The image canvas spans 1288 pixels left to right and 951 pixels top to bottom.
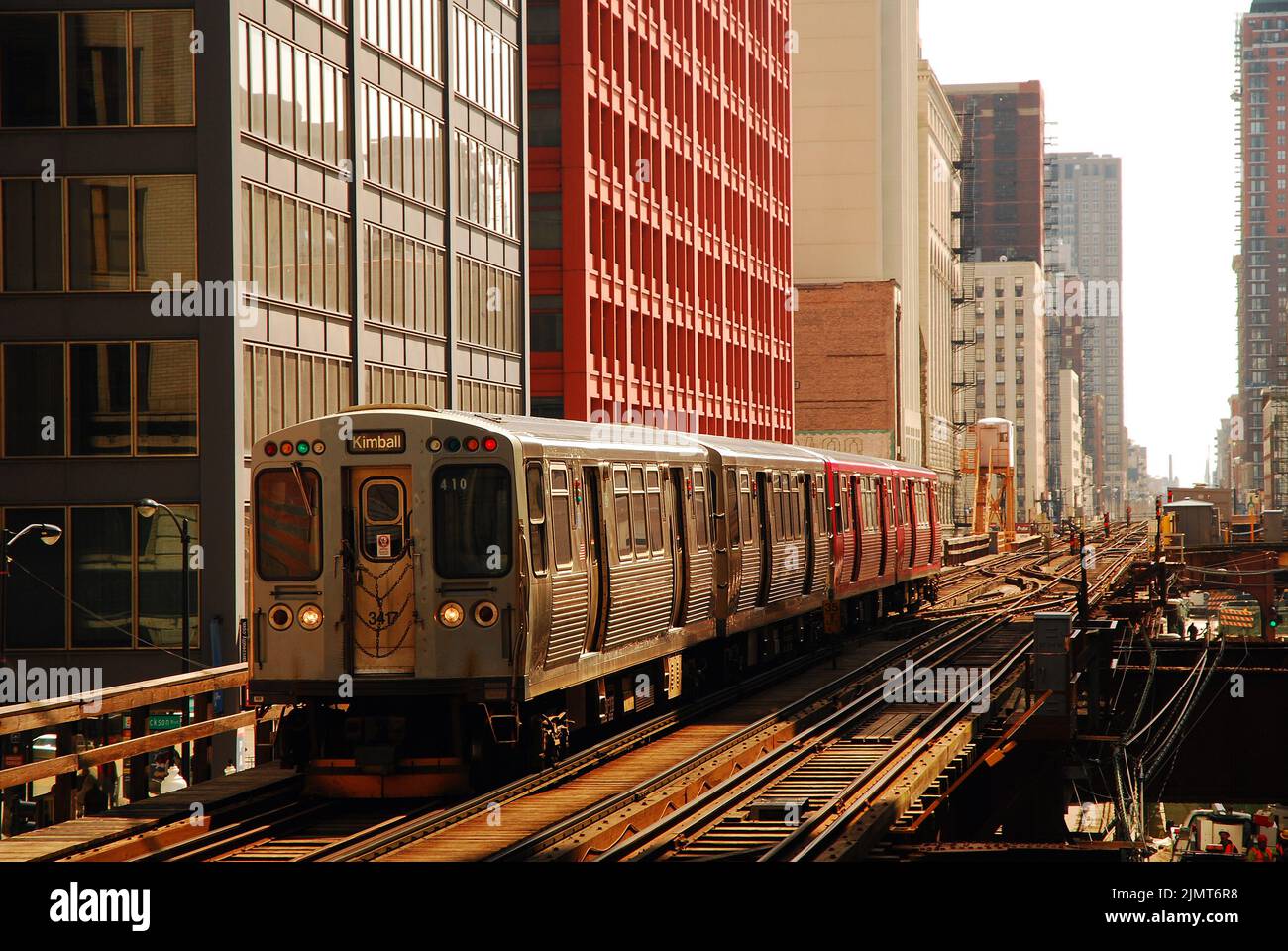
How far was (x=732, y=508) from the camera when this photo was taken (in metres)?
23.4

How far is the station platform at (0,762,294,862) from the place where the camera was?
41.9 feet

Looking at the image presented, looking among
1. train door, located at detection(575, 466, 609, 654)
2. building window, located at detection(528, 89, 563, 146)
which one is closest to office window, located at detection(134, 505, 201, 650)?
train door, located at detection(575, 466, 609, 654)

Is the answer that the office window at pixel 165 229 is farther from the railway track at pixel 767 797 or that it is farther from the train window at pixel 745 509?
the railway track at pixel 767 797

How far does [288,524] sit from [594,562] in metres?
3.51

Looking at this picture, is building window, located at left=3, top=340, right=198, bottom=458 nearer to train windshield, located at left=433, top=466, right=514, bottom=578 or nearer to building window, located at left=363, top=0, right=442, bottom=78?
building window, located at left=363, top=0, right=442, bottom=78

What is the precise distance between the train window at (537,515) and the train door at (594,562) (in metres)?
1.43

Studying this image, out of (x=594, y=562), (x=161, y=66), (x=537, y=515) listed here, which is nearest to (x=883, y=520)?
(x=161, y=66)

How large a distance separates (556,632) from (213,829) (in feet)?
12.3

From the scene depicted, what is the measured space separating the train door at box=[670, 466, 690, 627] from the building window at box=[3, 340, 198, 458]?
15.9m

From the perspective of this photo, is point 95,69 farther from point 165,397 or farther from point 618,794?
point 618,794

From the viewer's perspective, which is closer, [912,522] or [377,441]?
[377,441]

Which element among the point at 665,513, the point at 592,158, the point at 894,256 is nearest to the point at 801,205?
the point at 894,256

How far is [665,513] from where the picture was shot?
805 inches
